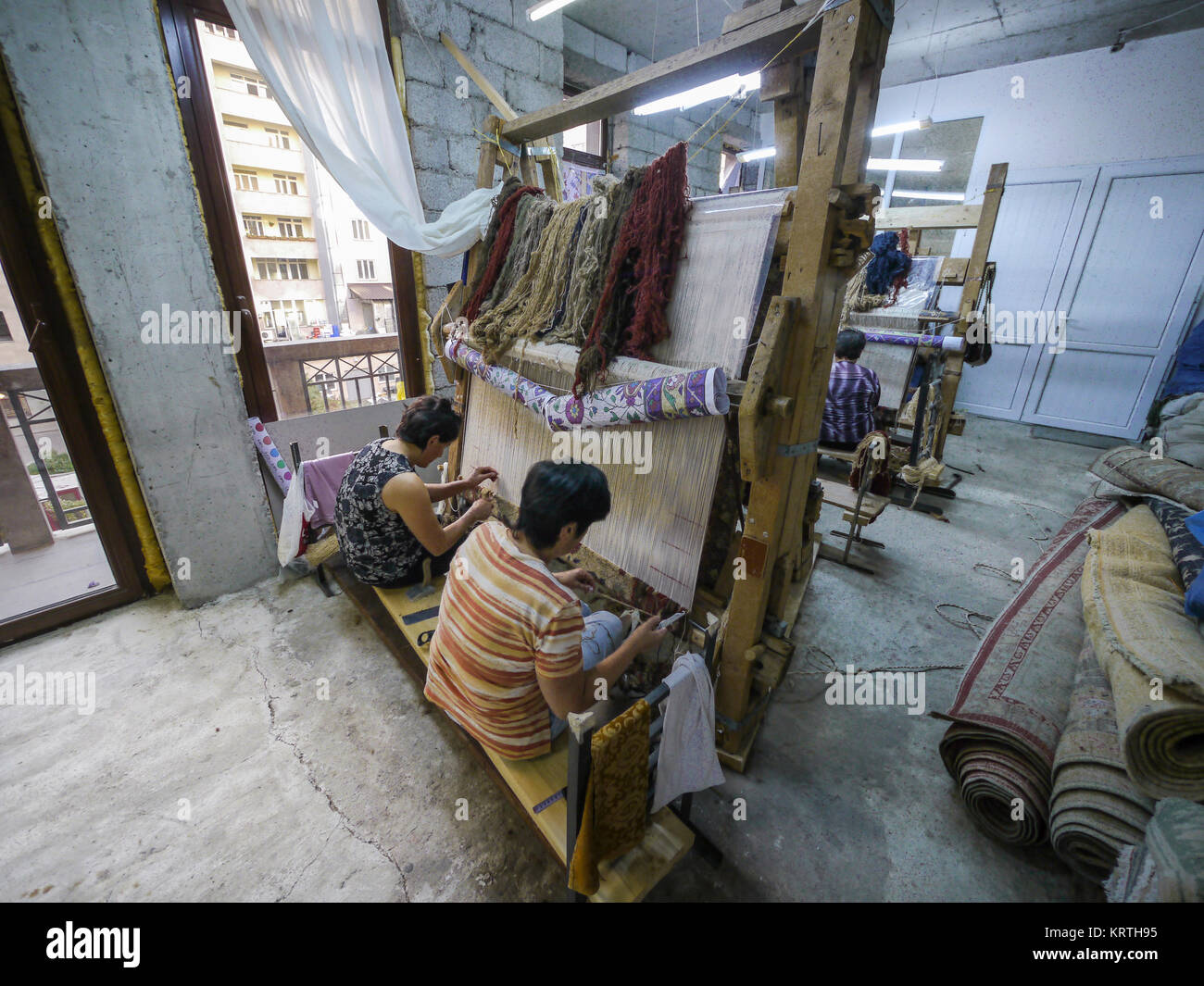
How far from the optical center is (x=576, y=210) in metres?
2.23

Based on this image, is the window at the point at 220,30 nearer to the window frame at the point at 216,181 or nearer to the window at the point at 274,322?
the window frame at the point at 216,181

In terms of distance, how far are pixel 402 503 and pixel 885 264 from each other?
4.77 meters

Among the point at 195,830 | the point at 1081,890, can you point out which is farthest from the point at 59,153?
the point at 1081,890

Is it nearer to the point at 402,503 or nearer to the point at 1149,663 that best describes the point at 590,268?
the point at 402,503

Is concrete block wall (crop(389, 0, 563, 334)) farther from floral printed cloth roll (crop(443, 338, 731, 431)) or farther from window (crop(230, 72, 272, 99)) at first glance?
floral printed cloth roll (crop(443, 338, 731, 431))

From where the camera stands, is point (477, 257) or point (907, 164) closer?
point (477, 257)

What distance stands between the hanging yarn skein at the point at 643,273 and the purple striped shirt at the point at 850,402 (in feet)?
8.28

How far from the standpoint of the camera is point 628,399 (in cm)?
176

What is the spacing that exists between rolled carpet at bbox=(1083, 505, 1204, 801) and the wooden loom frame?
3.25 ft

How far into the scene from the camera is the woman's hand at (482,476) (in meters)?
2.66

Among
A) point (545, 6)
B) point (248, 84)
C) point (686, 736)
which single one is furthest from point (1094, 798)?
point (248, 84)

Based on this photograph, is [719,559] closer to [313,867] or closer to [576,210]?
[576,210]

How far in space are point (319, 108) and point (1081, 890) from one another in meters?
4.72
